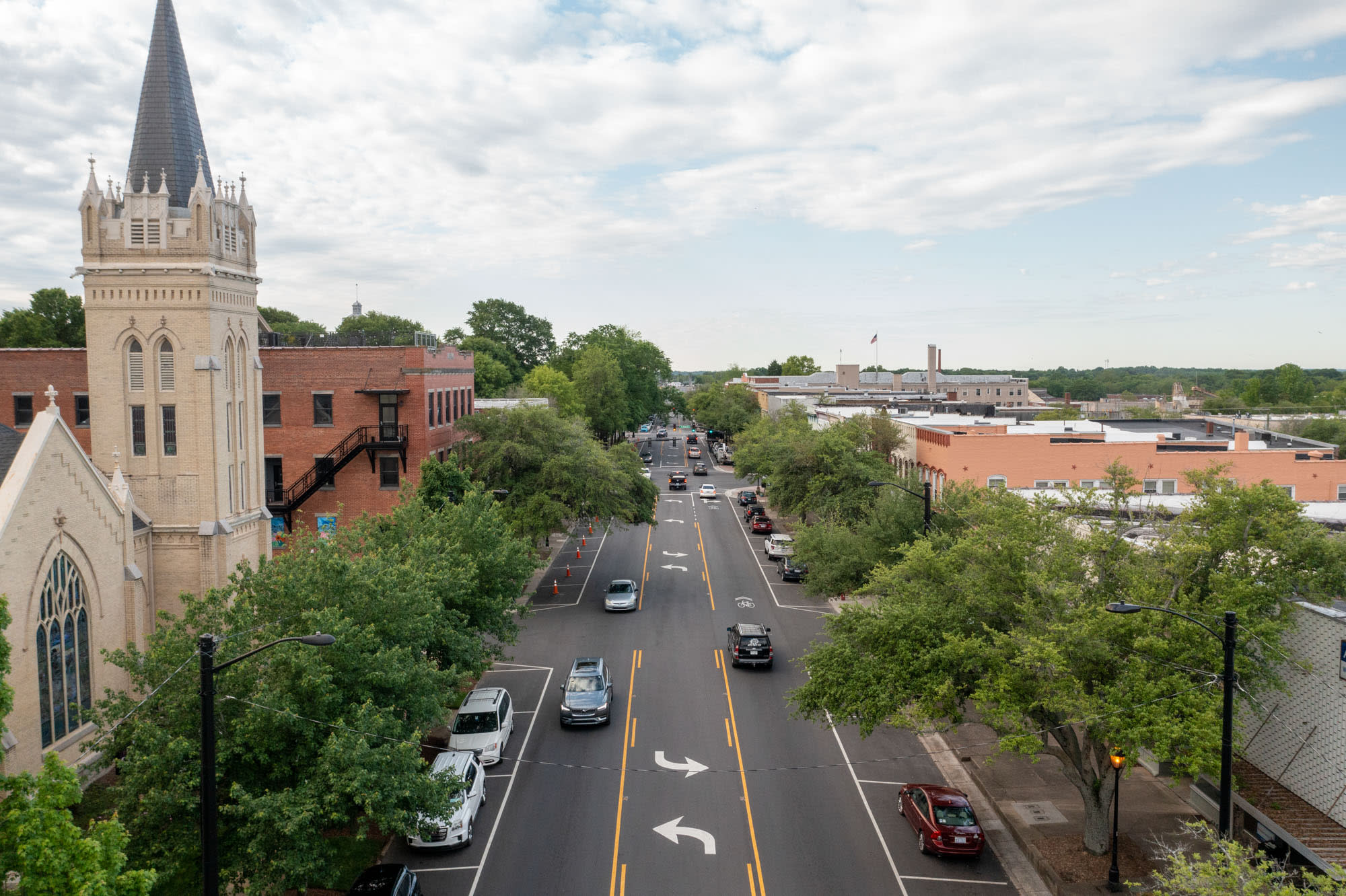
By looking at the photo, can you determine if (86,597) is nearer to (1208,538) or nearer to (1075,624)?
(1075,624)

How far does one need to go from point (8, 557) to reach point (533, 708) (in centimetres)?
1468

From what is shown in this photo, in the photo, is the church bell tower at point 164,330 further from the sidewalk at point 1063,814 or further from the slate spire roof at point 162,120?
the sidewalk at point 1063,814

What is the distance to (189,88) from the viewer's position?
88.6 feet

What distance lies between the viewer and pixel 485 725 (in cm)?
2427

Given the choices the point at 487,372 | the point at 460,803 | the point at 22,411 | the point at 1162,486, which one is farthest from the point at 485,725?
the point at 487,372

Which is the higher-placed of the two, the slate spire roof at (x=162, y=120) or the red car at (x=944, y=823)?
the slate spire roof at (x=162, y=120)

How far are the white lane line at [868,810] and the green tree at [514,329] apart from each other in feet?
355

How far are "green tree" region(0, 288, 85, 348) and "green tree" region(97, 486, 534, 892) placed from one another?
63.0 meters

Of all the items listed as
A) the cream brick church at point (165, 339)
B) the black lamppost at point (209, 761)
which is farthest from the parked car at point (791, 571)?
the black lamppost at point (209, 761)

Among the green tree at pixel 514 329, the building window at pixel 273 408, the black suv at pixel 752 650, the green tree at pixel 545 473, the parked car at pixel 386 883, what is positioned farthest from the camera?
the green tree at pixel 514 329

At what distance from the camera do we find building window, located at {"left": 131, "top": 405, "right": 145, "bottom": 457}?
26.4 m

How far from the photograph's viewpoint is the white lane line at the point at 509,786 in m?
18.3

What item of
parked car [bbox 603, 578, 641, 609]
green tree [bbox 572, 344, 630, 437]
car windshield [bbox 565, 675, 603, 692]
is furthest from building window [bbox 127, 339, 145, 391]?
green tree [bbox 572, 344, 630, 437]

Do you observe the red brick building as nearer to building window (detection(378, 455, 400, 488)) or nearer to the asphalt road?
building window (detection(378, 455, 400, 488))
